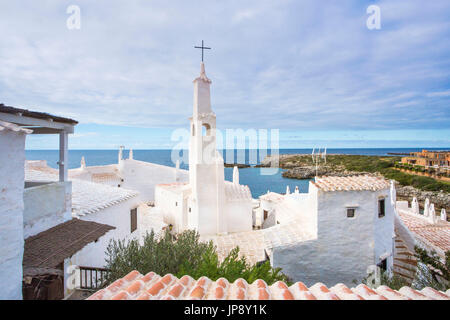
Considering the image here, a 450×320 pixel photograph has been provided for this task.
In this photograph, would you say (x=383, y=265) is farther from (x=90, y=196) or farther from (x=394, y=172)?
(x=394, y=172)

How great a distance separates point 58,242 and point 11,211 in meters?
1.71

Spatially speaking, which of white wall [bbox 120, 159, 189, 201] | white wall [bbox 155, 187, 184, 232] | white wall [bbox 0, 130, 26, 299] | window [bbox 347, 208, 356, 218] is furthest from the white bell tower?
white wall [bbox 0, 130, 26, 299]

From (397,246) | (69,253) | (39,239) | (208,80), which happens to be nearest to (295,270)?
(397,246)

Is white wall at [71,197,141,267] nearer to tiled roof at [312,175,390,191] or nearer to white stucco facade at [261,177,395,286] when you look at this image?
white stucco facade at [261,177,395,286]

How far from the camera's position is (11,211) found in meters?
4.90

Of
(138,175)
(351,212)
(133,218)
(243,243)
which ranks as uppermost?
(138,175)

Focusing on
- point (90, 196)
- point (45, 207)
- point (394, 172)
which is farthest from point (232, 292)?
point (394, 172)

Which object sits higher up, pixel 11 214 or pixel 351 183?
pixel 351 183

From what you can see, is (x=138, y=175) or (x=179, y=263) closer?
(x=179, y=263)

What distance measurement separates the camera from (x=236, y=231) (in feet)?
61.2

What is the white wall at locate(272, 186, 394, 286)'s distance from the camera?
9688mm

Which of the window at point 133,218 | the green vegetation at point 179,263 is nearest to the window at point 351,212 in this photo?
the green vegetation at point 179,263

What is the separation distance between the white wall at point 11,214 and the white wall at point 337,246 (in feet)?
27.1

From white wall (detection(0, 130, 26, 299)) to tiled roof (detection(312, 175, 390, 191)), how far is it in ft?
31.6
